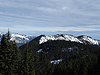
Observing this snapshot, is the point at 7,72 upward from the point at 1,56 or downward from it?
downward

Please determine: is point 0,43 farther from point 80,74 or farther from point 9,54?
point 80,74

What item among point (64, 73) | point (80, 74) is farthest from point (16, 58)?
point (64, 73)

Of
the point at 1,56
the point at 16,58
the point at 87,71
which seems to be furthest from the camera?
the point at 87,71

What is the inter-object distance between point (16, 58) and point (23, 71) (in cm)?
290

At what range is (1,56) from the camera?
22875 mm

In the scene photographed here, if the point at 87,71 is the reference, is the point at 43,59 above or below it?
above

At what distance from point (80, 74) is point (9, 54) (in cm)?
5390

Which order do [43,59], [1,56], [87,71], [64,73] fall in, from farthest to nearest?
[64,73], [87,71], [43,59], [1,56]

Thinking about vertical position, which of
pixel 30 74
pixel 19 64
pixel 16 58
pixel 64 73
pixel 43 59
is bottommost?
pixel 64 73

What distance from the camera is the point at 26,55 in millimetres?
25609

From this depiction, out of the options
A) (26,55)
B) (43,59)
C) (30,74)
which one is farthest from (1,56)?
(43,59)

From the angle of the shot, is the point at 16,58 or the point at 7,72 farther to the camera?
the point at 16,58

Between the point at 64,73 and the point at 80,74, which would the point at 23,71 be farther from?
the point at 64,73

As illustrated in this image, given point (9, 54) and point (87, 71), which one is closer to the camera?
point (9, 54)
